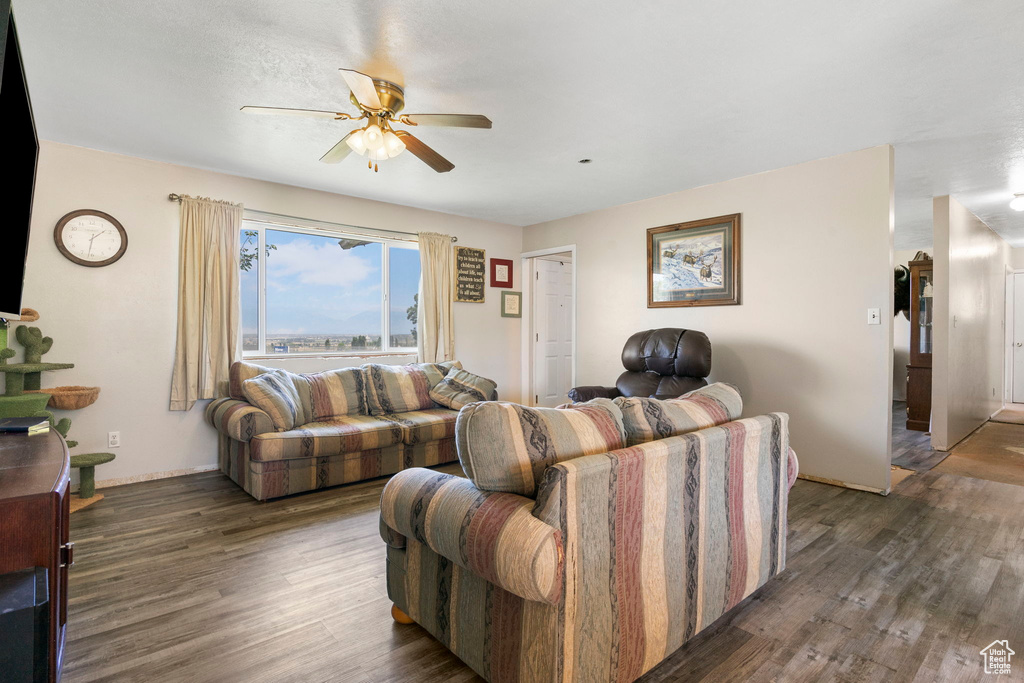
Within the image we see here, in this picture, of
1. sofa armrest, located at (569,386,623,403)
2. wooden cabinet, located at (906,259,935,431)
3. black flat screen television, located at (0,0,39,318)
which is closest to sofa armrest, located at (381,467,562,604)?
black flat screen television, located at (0,0,39,318)

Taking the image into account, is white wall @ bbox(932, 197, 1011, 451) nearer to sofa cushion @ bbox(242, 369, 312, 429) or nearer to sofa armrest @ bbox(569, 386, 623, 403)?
sofa armrest @ bbox(569, 386, 623, 403)

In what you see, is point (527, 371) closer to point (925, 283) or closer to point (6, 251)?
point (925, 283)

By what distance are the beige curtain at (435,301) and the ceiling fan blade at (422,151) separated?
7.72 feet

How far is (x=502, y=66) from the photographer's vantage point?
2.47 m

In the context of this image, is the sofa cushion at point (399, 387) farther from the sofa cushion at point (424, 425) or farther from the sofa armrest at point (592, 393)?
the sofa armrest at point (592, 393)

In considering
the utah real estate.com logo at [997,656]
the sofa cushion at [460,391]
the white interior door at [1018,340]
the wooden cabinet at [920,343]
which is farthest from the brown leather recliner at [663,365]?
the white interior door at [1018,340]

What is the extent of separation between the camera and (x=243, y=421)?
3451mm

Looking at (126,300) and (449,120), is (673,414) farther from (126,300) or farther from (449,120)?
(126,300)

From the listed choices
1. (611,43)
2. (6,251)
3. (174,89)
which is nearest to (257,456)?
(6,251)

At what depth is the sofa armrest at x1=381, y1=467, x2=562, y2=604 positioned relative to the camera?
129cm

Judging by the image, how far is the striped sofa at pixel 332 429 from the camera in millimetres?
3445

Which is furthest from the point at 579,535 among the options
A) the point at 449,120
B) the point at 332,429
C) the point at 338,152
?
the point at 332,429

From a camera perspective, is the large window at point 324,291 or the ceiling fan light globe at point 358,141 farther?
the large window at point 324,291

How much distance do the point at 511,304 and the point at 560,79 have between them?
3.70 m
